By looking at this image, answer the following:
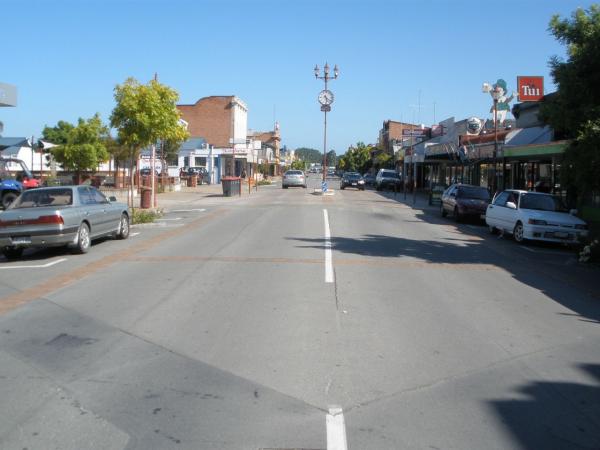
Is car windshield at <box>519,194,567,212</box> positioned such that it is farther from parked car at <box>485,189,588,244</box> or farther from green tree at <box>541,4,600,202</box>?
green tree at <box>541,4,600,202</box>

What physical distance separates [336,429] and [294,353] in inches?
75.6

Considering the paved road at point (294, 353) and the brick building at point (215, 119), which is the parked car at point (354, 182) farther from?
the paved road at point (294, 353)

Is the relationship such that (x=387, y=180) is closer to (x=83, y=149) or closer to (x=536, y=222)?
(x=83, y=149)

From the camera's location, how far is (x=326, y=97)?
41.5 metres

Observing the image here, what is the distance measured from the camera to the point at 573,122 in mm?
13094

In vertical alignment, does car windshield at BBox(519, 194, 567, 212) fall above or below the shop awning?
below

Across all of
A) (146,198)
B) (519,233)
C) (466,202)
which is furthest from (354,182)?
(519,233)

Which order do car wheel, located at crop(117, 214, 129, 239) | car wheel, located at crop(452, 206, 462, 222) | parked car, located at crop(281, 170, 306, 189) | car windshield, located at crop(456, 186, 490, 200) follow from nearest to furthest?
car wheel, located at crop(117, 214, 129, 239), car wheel, located at crop(452, 206, 462, 222), car windshield, located at crop(456, 186, 490, 200), parked car, located at crop(281, 170, 306, 189)

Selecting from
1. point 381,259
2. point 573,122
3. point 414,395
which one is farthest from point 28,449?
point 573,122

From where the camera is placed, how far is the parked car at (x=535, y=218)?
17.3 meters

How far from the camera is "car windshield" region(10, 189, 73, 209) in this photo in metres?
14.0

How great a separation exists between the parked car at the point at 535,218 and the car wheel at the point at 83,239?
37.1 ft

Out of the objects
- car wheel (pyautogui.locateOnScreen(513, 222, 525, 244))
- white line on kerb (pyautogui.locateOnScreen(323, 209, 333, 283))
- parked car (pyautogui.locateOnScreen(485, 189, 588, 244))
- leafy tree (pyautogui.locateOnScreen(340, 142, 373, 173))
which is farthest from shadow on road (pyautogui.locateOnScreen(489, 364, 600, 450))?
leafy tree (pyautogui.locateOnScreen(340, 142, 373, 173))

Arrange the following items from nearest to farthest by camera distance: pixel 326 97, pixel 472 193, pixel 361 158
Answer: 1. pixel 472 193
2. pixel 326 97
3. pixel 361 158
